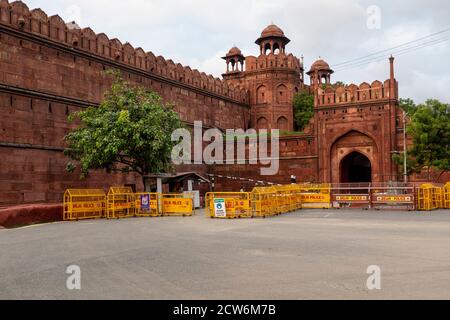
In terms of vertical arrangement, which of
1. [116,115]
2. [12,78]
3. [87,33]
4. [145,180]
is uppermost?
[87,33]

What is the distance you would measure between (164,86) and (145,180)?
1176cm

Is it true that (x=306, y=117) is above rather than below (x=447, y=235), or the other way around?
above

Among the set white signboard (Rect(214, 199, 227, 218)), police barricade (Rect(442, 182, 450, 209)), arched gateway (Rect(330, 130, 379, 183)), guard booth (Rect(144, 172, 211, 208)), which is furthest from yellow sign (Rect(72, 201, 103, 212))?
arched gateway (Rect(330, 130, 379, 183))

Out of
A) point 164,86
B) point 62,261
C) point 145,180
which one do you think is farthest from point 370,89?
point 62,261

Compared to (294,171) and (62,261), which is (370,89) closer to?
(294,171)

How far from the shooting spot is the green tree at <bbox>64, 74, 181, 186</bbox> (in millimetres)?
19078

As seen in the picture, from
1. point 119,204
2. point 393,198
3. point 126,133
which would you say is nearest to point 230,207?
point 119,204

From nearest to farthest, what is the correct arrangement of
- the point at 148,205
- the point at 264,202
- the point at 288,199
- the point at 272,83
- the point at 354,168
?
the point at 264,202, the point at 148,205, the point at 288,199, the point at 354,168, the point at 272,83

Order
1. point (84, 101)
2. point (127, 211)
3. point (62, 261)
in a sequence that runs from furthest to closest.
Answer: point (84, 101)
point (127, 211)
point (62, 261)

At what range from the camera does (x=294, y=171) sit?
107 ft

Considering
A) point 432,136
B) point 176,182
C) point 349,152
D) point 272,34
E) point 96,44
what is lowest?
point 176,182

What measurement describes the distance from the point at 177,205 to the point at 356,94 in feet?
59.0

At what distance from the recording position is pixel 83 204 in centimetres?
1777

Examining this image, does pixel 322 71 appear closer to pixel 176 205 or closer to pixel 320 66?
pixel 320 66
